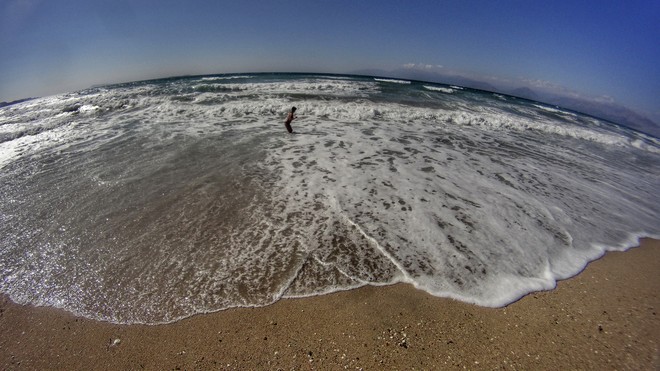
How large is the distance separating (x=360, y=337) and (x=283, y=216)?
284 cm

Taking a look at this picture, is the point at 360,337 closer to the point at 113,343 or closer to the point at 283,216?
the point at 113,343

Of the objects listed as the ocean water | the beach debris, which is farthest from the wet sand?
the ocean water

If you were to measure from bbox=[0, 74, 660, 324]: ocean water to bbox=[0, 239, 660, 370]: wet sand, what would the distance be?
0.21 m

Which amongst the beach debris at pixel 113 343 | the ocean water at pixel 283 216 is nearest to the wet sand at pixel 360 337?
the beach debris at pixel 113 343

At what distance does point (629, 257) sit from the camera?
16.3 ft

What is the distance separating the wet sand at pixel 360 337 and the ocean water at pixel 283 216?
0.21 meters

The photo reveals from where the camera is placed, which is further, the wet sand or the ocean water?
the ocean water

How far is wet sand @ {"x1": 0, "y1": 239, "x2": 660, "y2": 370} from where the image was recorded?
9.22 feet

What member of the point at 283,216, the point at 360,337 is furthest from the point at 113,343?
the point at 283,216

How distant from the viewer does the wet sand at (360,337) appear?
2.81 m

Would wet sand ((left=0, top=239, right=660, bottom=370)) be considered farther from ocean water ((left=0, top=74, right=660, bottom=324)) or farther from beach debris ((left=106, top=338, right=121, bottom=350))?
ocean water ((left=0, top=74, right=660, bottom=324))

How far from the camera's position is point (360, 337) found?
3.03 metres

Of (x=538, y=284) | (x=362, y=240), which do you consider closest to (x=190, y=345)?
(x=362, y=240)

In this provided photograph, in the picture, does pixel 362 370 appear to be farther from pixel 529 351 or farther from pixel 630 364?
pixel 630 364
